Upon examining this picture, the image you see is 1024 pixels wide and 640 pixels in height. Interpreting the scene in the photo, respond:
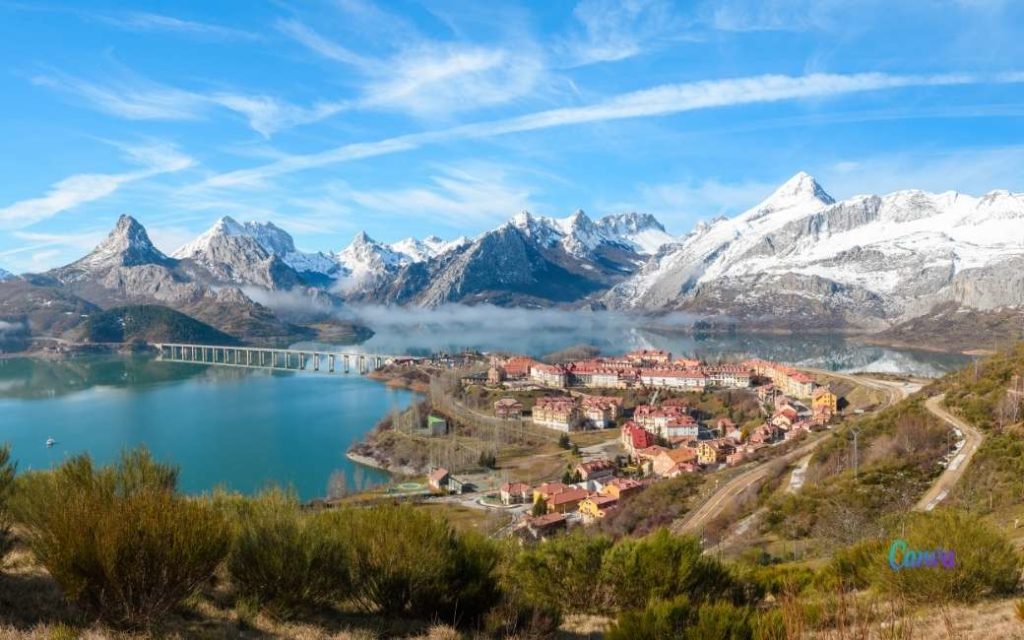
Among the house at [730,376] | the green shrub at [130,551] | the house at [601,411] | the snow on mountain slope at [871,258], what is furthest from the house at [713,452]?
the snow on mountain slope at [871,258]

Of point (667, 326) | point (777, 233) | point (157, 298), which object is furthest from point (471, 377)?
point (777, 233)

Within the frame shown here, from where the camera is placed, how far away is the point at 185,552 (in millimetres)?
3531

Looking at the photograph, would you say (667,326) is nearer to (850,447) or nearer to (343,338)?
(343,338)

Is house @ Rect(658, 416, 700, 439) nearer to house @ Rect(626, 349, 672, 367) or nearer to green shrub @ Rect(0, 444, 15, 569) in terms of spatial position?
house @ Rect(626, 349, 672, 367)

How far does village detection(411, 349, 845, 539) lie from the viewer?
2106cm

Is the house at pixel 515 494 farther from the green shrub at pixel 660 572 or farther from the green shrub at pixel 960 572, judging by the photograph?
the green shrub at pixel 960 572

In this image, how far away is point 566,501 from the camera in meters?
20.2

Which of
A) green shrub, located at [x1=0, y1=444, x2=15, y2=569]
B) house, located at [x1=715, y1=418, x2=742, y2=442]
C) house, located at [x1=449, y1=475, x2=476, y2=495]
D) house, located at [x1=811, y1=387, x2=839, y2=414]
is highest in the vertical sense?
green shrub, located at [x1=0, y1=444, x2=15, y2=569]

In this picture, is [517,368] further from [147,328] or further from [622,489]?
[147,328]

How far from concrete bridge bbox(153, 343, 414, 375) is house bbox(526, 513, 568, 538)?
46.9 meters

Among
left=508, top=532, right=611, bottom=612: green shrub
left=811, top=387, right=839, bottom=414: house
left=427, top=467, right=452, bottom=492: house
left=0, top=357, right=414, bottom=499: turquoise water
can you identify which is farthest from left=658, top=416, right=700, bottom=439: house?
left=508, top=532, right=611, bottom=612: green shrub

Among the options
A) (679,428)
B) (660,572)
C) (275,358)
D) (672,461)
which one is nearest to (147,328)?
(275,358)

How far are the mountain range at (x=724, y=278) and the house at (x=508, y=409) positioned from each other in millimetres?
71996

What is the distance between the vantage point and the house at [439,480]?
24594 millimetres
